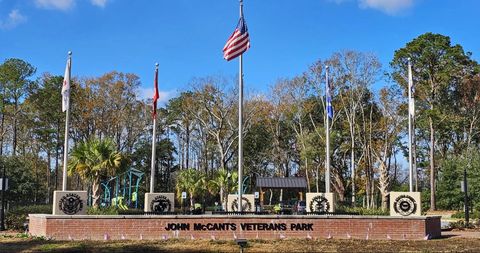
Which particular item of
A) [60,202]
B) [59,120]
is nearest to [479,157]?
[60,202]

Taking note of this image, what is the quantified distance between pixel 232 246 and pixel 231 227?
8.53ft

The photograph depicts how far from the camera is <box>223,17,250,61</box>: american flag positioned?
73.4 ft

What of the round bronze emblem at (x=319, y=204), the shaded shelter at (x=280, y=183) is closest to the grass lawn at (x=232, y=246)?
the round bronze emblem at (x=319, y=204)

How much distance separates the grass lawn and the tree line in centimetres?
2596

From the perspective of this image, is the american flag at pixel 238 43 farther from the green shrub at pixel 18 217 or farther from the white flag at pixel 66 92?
the green shrub at pixel 18 217

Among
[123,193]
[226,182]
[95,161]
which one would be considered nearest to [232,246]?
[95,161]

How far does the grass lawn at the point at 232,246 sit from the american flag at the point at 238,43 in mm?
7682

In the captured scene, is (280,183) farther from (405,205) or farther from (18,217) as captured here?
(405,205)

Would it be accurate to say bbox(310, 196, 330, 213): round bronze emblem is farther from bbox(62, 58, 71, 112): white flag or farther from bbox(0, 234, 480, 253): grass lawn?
bbox(62, 58, 71, 112): white flag

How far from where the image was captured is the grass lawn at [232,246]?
1708 centimetres

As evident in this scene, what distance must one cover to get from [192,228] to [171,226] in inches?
31.2

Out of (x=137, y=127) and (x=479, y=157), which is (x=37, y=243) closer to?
(x=479, y=157)

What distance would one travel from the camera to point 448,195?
46156 millimetres

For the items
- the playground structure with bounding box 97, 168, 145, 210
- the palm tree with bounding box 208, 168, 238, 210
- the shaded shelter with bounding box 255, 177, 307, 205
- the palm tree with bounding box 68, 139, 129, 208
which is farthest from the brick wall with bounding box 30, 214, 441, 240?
the palm tree with bounding box 208, 168, 238, 210
